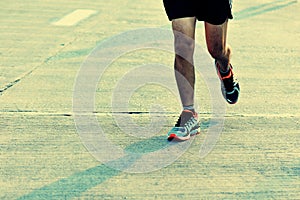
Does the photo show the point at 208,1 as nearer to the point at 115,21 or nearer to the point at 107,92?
the point at 107,92

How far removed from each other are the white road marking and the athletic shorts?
4.50 meters

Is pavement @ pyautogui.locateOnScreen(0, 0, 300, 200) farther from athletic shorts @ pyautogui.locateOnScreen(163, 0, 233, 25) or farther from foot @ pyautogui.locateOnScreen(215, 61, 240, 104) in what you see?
athletic shorts @ pyautogui.locateOnScreen(163, 0, 233, 25)

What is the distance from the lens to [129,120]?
5180 millimetres

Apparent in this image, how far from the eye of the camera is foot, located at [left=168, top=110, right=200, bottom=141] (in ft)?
15.6

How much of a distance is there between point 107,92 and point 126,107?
0.50 m

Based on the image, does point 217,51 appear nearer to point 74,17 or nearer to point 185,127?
point 185,127

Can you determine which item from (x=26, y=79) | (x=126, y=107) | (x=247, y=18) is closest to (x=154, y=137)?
(x=126, y=107)

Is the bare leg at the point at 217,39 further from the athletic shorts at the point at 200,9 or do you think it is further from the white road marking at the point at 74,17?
the white road marking at the point at 74,17

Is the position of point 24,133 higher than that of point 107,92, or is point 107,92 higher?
point 24,133

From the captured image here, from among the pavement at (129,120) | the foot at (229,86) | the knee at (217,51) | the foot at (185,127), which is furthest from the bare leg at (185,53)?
the foot at (229,86)

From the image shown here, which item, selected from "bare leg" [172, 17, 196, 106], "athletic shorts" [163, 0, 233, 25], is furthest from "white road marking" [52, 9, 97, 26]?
"athletic shorts" [163, 0, 233, 25]

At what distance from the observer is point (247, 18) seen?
31.7ft

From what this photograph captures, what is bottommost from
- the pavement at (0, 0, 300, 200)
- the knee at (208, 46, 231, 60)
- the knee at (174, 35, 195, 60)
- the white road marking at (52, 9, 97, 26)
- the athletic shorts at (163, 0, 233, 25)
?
the white road marking at (52, 9, 97, 26)

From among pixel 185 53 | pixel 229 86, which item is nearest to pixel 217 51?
pixel 185 53
